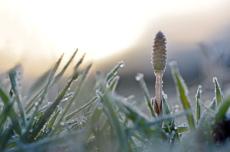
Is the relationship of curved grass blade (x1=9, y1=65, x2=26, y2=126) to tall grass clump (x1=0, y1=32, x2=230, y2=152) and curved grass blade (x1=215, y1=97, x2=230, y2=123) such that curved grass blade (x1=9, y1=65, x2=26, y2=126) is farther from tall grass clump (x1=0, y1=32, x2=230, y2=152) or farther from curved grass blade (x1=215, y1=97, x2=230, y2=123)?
curved grass blade (x1=215, y1=97, x2=230, y2=123)

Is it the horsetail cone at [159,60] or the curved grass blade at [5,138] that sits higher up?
the curved grass blade at [5,138]

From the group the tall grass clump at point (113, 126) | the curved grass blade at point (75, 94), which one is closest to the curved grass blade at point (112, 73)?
the tall grass clump at point (113, 126)

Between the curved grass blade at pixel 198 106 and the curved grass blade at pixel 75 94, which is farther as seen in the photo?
the curved grass blade at pixel 198 106

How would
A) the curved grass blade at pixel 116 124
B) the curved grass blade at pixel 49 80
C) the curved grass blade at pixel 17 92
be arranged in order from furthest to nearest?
the curved grass blade at pixel 49 80 → the curved grass blade at pixel 17 92 → the curved grass blade at pixel 116 124

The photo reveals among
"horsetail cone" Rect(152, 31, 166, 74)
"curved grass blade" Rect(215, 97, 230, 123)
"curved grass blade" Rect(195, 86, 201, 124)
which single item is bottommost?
"curved grass blade" Rect(195, 86, 201, 124)

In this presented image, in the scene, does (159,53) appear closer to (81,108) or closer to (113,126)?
(81,108)

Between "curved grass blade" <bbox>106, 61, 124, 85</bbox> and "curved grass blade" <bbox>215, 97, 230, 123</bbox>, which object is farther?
"curved grass blade" <bbox>106, 61, 124, 85</bbox>

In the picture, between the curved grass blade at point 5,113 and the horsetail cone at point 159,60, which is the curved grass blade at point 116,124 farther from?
the horsetail cone at point 159,60

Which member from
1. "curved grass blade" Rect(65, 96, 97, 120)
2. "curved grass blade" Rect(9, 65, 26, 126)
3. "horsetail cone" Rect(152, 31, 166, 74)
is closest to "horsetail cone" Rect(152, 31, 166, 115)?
"horsetail cone" Rect(152, 31, 166, 74)
